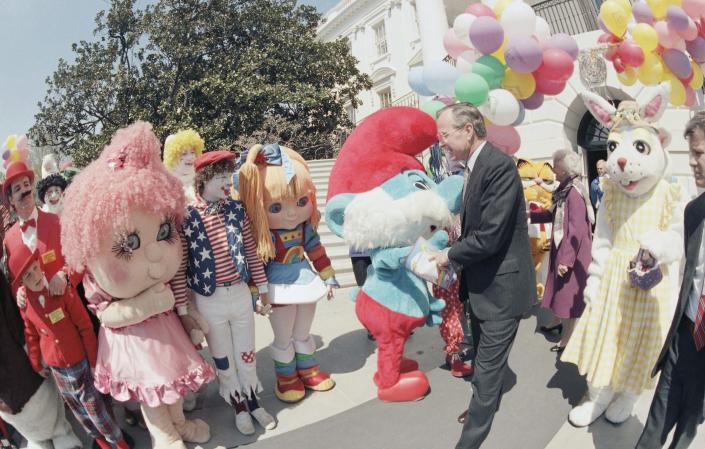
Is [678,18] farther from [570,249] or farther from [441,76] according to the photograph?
[570,249]

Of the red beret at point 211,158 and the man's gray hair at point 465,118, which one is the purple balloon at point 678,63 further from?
the red beret at point 211,158

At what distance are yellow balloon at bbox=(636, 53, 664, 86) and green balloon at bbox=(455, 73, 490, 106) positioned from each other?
1878mm

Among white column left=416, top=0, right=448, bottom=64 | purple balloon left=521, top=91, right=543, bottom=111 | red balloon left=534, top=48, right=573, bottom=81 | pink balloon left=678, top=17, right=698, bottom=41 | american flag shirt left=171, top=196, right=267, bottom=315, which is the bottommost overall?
american flag shirt left=171, top=196, right=267, bottom=315

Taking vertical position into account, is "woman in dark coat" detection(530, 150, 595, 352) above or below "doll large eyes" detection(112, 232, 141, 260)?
below

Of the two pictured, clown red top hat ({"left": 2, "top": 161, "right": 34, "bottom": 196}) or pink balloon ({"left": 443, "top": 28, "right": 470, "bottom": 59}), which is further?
pink balloon ({"left": 443, "top": 28, "right": 470, "bottom": 59})

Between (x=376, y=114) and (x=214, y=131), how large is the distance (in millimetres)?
10786

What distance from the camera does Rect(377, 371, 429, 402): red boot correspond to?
3.30 m

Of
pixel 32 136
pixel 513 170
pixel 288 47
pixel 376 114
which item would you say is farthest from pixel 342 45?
pixel 513 170

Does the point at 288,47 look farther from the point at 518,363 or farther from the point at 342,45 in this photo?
the point at 518,363

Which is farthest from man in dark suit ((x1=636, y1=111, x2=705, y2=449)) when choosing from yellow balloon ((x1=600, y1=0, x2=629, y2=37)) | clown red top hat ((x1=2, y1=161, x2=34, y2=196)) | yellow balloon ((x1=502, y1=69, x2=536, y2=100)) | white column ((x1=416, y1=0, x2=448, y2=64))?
white column ((x1=416, y1=0, x2=448, y2=64))

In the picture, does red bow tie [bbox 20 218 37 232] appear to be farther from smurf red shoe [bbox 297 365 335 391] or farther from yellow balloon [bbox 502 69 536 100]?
yellow balloon [bbox 502 69 536 100]

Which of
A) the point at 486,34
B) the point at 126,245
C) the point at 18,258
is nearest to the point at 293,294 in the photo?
the point at 126,245

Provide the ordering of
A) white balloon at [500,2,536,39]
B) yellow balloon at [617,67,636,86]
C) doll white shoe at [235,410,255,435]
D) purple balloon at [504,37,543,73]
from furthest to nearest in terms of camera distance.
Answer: yellow balloon at [617,67,636,86]
white balloon at [500,2,536,39]
purple balloon at [504,37,543,73]
doll white shoe at [235,410,255,435]

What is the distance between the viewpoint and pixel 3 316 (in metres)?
2.75
